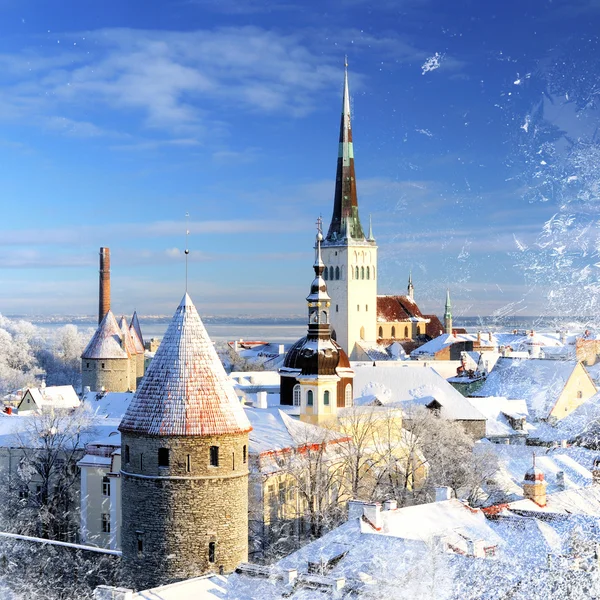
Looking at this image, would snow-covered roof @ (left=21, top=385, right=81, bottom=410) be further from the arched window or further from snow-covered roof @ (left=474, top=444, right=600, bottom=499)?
snow-covered roof @ (left=474, top=444, right=600, bottom=499)

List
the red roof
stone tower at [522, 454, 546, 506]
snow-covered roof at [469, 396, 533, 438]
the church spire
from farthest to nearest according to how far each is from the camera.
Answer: the red roof → the church spire → snow-covered roof at [469, 396, 533, 438] → stone tower at [522, 454, 546, 506]

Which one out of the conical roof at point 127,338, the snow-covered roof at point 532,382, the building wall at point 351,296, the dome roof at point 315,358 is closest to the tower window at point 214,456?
the dome roof at point 315,358

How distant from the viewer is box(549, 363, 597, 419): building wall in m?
60.0

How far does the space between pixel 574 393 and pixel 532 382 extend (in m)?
2.92

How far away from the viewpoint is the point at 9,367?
9281 cm

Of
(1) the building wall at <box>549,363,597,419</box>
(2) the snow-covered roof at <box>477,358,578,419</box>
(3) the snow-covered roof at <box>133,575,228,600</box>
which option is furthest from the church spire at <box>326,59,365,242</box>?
(3) the snow-covered roof at <box>133,575,228,600</box>

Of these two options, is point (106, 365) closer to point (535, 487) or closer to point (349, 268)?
point (349, 268)

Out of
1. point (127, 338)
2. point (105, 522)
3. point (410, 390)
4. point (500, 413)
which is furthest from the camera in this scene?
point (127, 338)

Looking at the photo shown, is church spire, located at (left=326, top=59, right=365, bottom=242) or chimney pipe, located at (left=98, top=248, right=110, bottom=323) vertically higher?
church spire, located at (left=326, top=59, right=365, bottom=242)

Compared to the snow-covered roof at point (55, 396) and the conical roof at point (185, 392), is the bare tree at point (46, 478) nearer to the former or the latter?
the conical roof at point (185, 392)

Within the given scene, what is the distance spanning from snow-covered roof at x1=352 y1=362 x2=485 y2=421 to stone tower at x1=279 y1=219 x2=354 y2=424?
485 centimetres

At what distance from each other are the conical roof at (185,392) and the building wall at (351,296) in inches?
3022

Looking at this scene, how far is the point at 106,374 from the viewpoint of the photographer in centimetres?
6769

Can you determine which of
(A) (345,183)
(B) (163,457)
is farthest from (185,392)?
(A) (345,183)
